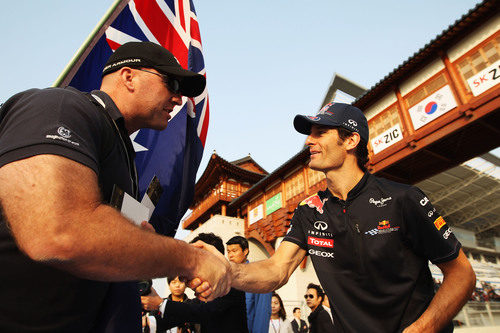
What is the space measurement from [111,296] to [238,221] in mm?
19823

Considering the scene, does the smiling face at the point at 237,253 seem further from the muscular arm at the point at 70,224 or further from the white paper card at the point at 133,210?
the muscular arm at the point at 70,224

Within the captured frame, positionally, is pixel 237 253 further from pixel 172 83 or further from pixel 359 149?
pixel 172 83

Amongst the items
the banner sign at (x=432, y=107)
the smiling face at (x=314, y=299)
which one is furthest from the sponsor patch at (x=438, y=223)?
the banner sign at (x=432, y=107)

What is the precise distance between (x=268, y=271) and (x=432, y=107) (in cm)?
952

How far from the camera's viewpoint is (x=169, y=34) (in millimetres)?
3541

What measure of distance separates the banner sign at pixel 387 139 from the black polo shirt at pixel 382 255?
893 centimetres

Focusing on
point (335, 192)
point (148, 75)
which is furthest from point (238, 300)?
point (148, 75)

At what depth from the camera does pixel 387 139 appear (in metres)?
10.2

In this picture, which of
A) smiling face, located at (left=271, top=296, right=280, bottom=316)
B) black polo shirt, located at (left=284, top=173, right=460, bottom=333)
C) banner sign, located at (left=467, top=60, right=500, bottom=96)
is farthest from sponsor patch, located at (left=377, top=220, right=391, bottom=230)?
banner sign, located at (left=467, top=60, right=500, bottom=96)

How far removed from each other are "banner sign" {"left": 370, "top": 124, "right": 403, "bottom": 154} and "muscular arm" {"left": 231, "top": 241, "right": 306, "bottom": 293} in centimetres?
907

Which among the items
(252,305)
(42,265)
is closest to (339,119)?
(42,265)

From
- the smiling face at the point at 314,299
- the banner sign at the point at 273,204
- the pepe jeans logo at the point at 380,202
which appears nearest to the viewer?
the pepe jeans logo at the point at 380,202

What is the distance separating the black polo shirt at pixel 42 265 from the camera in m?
0.80

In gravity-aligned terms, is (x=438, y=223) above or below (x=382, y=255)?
above
